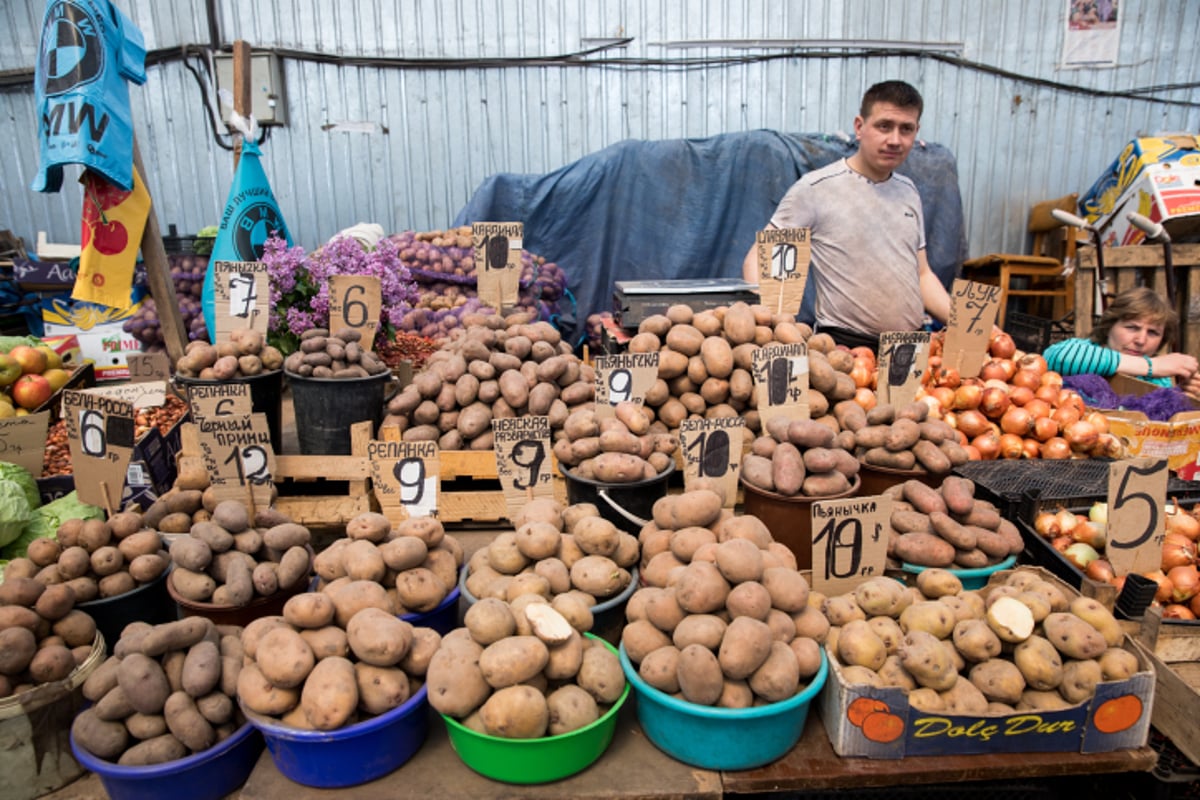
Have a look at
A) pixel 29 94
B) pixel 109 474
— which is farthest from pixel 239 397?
pixel 29 94

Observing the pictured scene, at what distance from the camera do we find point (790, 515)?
90.6 inches

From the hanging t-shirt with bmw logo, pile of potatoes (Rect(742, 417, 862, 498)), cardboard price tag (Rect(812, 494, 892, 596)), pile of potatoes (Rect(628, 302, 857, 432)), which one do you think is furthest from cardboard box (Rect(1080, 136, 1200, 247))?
the hanging t-shirt with bmw logo

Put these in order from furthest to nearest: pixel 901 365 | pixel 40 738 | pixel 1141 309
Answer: pixel 1141 309 < pixel 901 365 < pixel 40 738

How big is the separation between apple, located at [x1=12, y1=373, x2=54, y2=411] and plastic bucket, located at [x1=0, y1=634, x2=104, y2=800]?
8.19 feet

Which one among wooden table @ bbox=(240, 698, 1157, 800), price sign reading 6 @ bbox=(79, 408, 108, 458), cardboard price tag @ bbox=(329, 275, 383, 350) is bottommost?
wooden table @ bbox=(240, 698, 1157, 800)

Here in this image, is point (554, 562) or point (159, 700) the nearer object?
point (159, 700)

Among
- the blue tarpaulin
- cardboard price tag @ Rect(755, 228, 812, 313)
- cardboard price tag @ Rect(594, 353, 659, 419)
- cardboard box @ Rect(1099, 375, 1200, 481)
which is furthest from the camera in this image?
the blue tarpaulin

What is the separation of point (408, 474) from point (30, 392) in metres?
2.60

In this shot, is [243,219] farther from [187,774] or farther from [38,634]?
[187,774]

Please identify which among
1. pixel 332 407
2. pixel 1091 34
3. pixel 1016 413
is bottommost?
pixel 1016 413

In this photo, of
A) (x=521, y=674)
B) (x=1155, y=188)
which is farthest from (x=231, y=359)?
(x=1155, y=188)

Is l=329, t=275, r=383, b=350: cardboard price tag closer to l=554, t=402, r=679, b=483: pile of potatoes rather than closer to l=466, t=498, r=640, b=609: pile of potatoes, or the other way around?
l=554, t=402, r=679, b=483: pile of potatoes

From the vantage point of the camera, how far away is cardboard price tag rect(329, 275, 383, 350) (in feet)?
11.5

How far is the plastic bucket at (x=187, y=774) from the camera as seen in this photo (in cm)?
157
